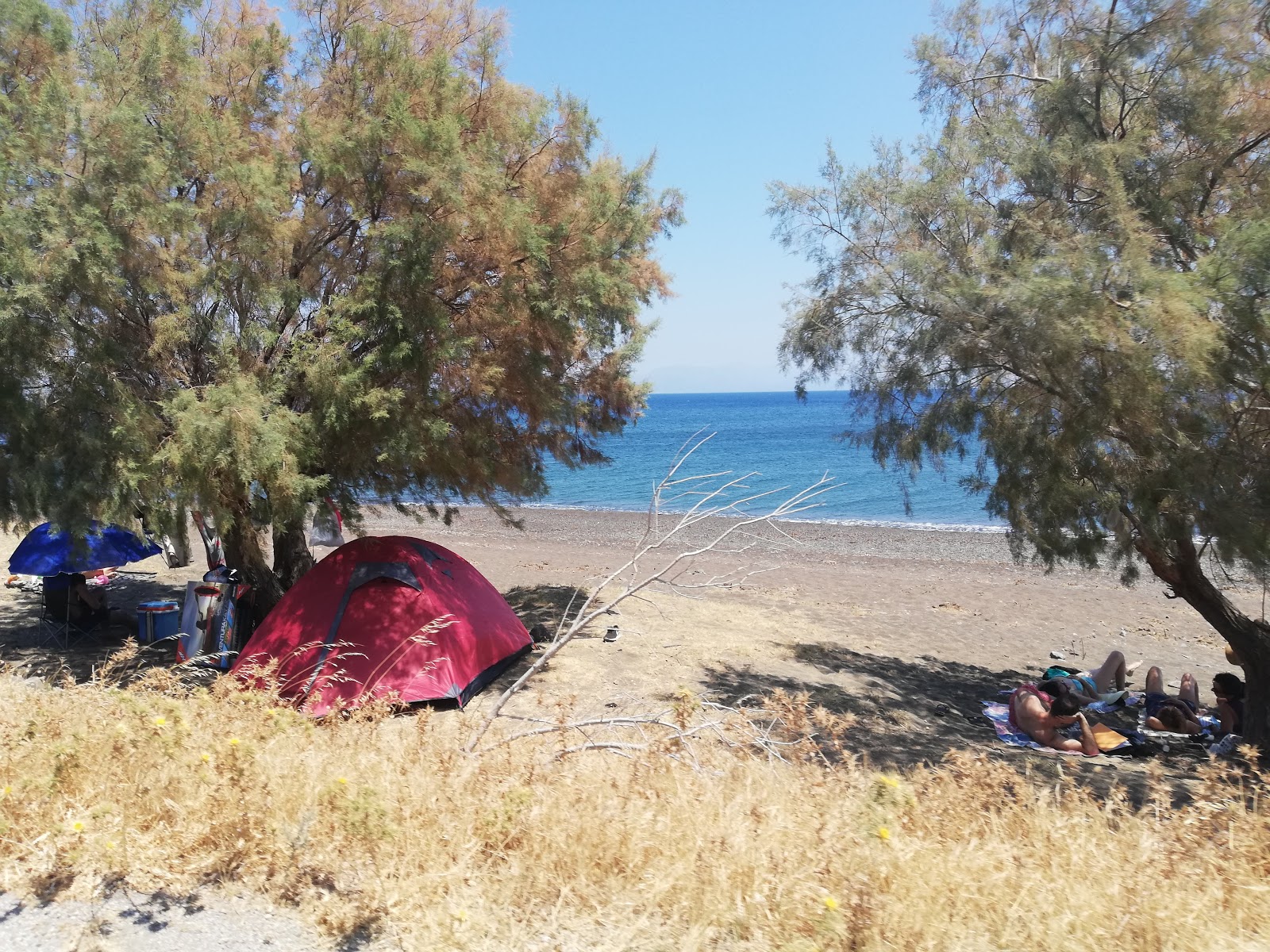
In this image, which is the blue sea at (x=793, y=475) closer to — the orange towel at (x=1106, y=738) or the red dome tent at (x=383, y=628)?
the red dome tent at (x=383, y=628)

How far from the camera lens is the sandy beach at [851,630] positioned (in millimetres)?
9305

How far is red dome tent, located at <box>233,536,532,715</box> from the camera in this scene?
7.93 m

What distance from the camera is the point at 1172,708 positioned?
9.17 m

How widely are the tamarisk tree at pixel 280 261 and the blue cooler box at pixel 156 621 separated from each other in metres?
0.98

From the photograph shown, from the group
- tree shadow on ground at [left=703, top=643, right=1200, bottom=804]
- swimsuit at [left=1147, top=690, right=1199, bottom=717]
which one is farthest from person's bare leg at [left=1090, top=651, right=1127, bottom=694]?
swimsuit at [left=1147, top=690, right=1199, bottom=717]

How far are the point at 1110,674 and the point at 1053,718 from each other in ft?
8.55

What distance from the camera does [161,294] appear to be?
8148 mm

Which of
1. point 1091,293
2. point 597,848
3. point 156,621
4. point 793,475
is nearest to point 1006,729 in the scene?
point 1091,293

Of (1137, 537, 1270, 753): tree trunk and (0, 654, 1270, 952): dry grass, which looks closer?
(0, 654, 1270, 952): dry grass

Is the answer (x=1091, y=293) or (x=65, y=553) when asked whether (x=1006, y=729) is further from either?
(x=65, y=553)

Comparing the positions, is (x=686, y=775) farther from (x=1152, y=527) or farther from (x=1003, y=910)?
(x=1152, y=527)

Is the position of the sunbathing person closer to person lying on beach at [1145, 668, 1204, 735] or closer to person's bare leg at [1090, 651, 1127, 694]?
person's bare leg at [1090, 651, 1127, 694]

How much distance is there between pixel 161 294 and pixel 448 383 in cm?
273

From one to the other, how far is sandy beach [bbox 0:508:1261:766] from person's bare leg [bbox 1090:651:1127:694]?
3.53 ft
